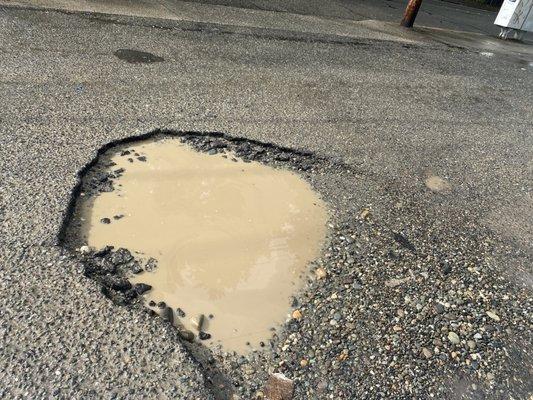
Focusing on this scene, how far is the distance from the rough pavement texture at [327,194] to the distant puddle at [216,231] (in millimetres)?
229

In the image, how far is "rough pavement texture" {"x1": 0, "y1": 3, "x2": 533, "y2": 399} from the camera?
2242 millimetres

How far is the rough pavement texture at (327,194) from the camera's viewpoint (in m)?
2.24

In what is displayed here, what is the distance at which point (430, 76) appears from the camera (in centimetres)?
758

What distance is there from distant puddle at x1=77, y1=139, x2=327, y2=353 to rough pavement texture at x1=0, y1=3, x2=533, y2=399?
0.75 feet

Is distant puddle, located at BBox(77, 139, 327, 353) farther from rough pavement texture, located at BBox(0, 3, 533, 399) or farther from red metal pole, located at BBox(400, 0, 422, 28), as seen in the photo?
red metal pole, located at BBox(400, 0, 422, 28)

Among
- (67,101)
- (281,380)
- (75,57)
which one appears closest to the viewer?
(281,380)

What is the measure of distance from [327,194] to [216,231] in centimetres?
105

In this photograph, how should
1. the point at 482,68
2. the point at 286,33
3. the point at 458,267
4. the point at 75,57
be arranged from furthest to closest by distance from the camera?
1. the point at 482,68
2. the point at 286,33
3. the point at 75,57
4. the point at 458,267

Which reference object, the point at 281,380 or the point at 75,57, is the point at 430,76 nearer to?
the point at 75,57

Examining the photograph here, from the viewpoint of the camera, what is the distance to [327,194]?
3.79 metres

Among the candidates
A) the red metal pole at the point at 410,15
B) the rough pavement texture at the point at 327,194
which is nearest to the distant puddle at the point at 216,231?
the rough pavement texture at the point at 327,194

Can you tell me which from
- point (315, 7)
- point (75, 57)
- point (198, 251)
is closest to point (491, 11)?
point (315, 7)

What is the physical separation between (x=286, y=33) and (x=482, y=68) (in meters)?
3.91

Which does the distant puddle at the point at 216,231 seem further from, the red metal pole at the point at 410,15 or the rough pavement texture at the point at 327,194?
the red metal pole at the point at 410,15
